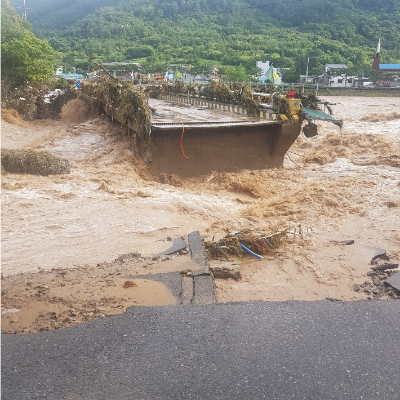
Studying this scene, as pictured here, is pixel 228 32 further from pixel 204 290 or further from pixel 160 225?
pixel 204 290

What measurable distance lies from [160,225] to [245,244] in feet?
5.66

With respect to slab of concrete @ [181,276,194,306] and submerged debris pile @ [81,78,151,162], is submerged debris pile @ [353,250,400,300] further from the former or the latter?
submerged debris pile @ [81,78,151,162]

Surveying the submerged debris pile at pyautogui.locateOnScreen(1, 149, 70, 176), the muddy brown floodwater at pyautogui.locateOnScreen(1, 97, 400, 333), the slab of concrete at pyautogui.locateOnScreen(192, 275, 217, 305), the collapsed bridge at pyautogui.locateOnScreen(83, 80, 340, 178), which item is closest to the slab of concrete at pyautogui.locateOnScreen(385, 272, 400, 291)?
the muddy brown floodwater at pyautogui.locateOnScreen(1, 97, 400, 333)

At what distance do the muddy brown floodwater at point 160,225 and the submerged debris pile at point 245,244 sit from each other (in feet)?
0.35

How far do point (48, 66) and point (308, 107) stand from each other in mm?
16686

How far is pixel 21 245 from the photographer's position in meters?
6.46

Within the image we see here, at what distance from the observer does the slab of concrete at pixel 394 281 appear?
471 cm

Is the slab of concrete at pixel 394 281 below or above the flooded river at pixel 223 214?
above

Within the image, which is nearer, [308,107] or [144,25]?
[308,107]

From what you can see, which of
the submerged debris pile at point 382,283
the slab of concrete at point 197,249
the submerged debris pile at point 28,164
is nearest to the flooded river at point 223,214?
the submerged debris pile at point 382,283

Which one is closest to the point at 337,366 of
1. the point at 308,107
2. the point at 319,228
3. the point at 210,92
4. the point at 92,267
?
the point at 92,267

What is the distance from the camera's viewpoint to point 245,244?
19.3ft

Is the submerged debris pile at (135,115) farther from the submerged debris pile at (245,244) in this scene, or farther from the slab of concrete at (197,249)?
the submerged debris pile at (245,244)

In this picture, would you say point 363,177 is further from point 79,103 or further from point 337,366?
point 79,103
